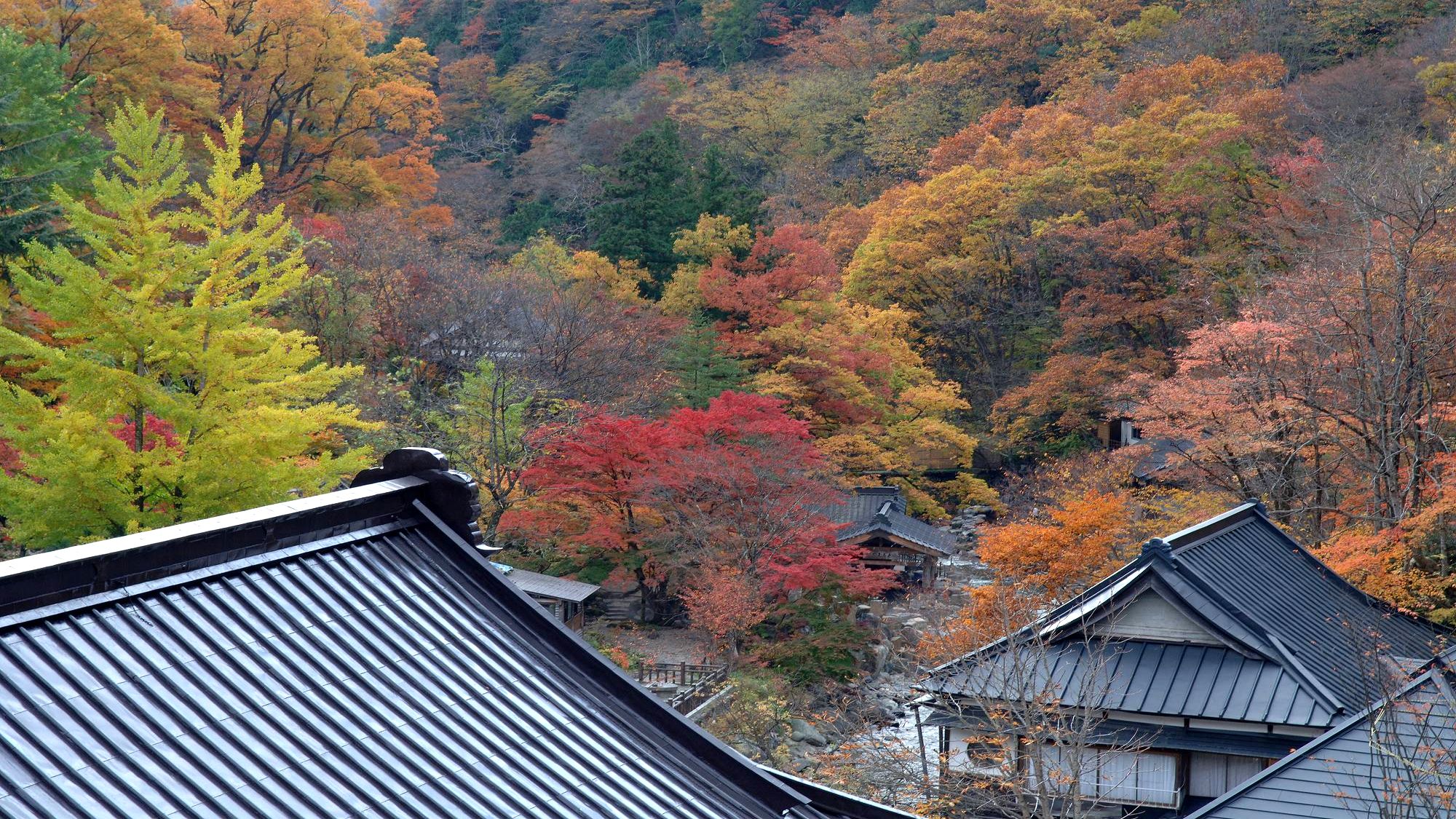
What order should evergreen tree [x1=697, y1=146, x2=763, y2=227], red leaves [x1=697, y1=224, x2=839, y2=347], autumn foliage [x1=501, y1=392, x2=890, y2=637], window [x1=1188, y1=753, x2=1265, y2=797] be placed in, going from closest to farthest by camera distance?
window [x1=1188, y1=753, x2=1265, y2=797] < autumn foliage [x1=501, y1=392, x2=890, y2=637] < red leaves [x1=697, y1=224, x2=839, y2=347] < evergreen tree [x1=697, y1=146, x2=763, y2=227]

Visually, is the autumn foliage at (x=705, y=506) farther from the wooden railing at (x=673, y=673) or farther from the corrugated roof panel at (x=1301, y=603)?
the corrugated roof panel at (x=1301, y=603)

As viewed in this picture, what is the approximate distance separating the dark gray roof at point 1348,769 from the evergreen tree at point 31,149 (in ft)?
62.1

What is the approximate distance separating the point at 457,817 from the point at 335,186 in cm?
3604

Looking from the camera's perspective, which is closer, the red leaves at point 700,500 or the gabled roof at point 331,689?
the gabled roof at point 331,689

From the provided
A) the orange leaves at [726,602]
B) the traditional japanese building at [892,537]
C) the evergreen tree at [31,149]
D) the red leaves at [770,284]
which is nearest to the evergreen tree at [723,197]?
the red leaves at [770,284]

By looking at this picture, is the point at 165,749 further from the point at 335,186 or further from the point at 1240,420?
the point at 335,186

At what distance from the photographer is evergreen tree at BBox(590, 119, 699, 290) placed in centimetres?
3522

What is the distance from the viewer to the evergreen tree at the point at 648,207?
35.2m

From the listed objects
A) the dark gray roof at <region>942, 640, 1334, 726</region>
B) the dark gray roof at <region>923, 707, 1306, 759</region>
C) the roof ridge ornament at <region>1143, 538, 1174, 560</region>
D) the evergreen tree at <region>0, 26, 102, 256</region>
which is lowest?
the dark gray roof at <region>923, 707, 1306, 759</region>

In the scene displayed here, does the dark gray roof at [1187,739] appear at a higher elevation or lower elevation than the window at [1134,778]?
higher

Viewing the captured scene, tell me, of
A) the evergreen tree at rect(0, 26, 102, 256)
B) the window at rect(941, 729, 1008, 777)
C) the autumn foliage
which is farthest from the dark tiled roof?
the evergreen tree at rect(0, 26, 102, 256)

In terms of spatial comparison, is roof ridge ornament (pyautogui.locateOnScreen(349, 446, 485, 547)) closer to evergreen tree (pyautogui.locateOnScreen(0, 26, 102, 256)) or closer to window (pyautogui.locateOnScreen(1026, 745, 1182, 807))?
window (pyautogui.locateOnScreen(1026, 745, 1182, 807))

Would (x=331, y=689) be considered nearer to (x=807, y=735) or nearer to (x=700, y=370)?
(x=807, y=735)

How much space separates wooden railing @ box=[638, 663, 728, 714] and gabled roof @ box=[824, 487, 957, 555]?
22.0ft
